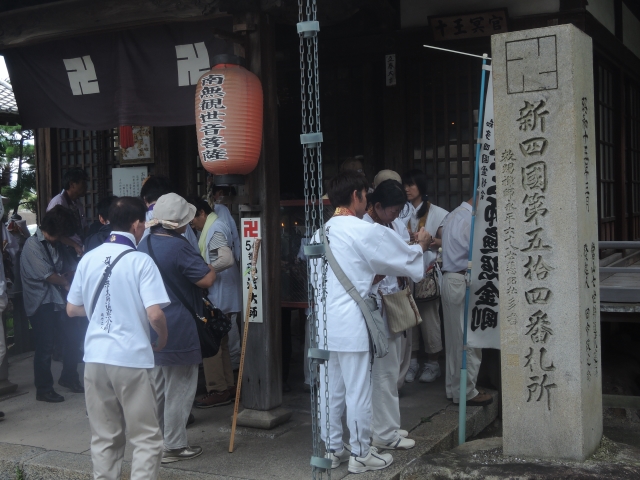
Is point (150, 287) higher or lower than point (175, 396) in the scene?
higher

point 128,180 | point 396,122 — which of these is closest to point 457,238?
point 396,122

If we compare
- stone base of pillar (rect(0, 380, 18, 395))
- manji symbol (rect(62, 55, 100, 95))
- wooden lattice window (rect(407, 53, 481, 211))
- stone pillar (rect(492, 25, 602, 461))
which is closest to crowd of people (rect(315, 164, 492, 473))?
stone pillar (rect(492, 25, 602, 461))

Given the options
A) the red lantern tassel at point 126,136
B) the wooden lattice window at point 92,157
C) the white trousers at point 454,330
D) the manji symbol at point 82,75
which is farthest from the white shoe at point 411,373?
the wooden lattice window at point 92,157

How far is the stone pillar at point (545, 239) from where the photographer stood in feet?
17.5

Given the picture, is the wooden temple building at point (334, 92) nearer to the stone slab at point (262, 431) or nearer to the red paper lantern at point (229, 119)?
the stone slab at point (262, 431)

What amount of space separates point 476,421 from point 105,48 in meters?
6.20

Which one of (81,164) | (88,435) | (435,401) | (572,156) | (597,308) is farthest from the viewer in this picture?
(81,164)

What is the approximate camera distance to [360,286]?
5590 mm

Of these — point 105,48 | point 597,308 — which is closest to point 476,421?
point 597,308

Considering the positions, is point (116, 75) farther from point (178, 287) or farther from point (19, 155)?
point (19, 155)

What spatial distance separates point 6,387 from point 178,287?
3.95 m

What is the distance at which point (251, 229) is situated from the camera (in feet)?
22.2

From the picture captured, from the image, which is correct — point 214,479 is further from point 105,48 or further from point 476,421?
point 105,48

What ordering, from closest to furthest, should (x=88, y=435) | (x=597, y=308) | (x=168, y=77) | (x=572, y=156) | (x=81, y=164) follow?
1. (x=572, y=156)
2. (x=597, y=308)
3. (x=88, y=435)
4. (x=168, y=77)
5. (x=81, y=164)
